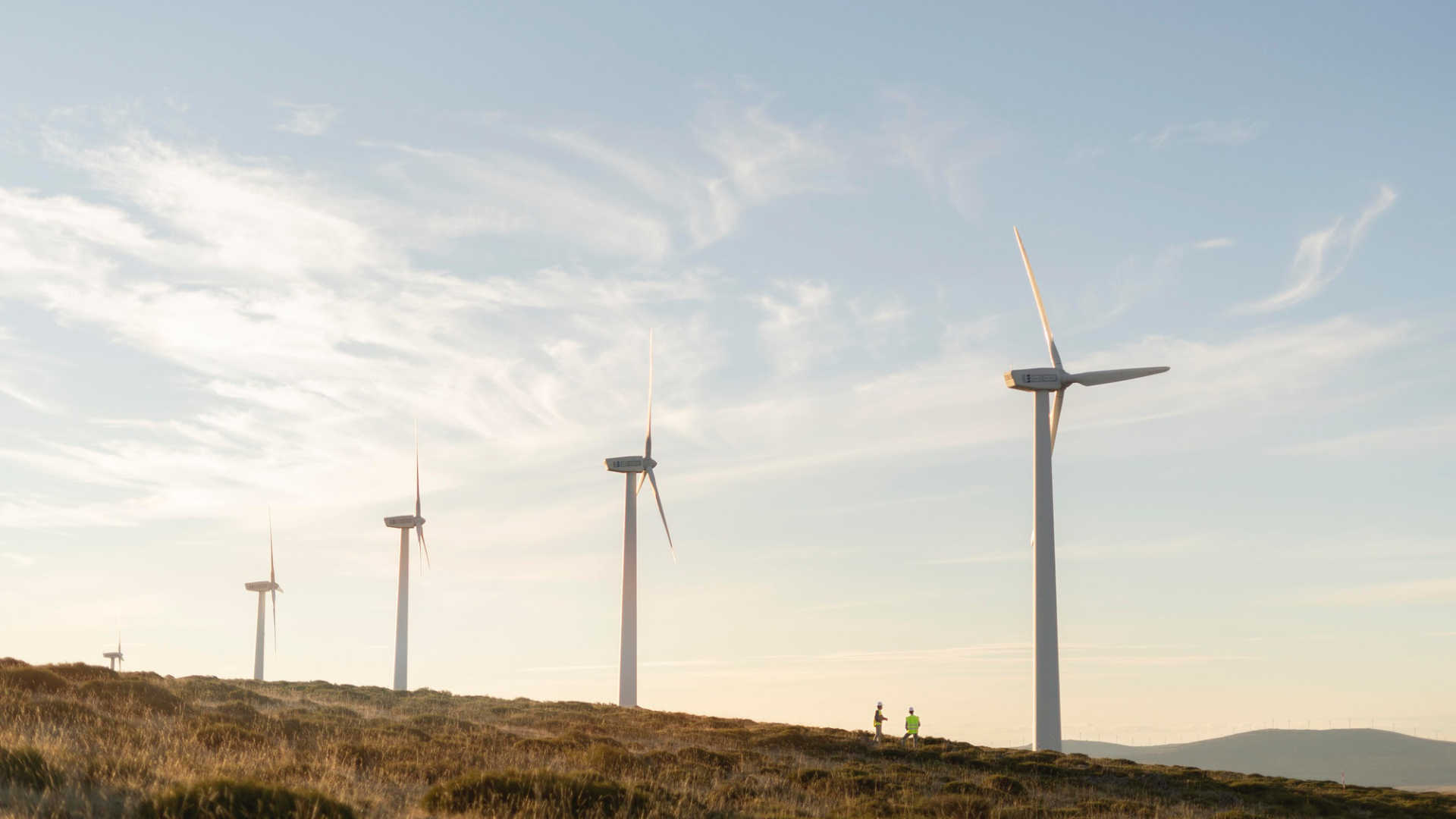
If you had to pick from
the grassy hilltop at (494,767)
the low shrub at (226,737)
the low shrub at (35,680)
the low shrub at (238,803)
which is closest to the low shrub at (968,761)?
the grassy hilltop at (494,767)

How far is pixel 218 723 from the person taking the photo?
3378cm

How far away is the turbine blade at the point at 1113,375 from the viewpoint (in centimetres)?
7181

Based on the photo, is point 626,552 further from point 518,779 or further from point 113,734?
point 518,779

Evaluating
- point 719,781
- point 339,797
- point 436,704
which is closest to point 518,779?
point 339,797

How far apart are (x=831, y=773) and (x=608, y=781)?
15680mm

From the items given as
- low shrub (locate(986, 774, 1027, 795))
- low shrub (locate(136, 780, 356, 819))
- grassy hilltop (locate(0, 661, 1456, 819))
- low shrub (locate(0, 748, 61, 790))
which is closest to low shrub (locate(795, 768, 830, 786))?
grassy hilltop (locate(0, 661, 1456, 819))

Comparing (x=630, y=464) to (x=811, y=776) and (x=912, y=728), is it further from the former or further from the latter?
(x=811, y=776)

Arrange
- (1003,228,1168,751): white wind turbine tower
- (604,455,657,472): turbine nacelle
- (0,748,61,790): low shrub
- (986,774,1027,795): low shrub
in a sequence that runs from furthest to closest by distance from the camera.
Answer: (604,455,657,472): turbine nacelle, (1003,228,1168,751): white wind turbine tower, (986,774,1027,795): low shrub, (0,748,61,790): low shrub

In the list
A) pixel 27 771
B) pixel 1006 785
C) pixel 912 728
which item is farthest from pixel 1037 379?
pixel 27 771

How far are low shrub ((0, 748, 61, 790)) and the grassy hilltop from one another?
4 centimetres

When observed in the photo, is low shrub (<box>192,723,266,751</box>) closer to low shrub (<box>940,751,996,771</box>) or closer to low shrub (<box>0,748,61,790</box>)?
low shrub (<box>0,748,61,790</box>)

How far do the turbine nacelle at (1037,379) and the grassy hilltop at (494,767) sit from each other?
2207cm

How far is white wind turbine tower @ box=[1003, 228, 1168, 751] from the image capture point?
6141 cm

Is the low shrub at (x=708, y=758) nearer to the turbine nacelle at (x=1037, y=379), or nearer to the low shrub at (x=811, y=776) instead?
the low shrub at (x=811, y=776)
